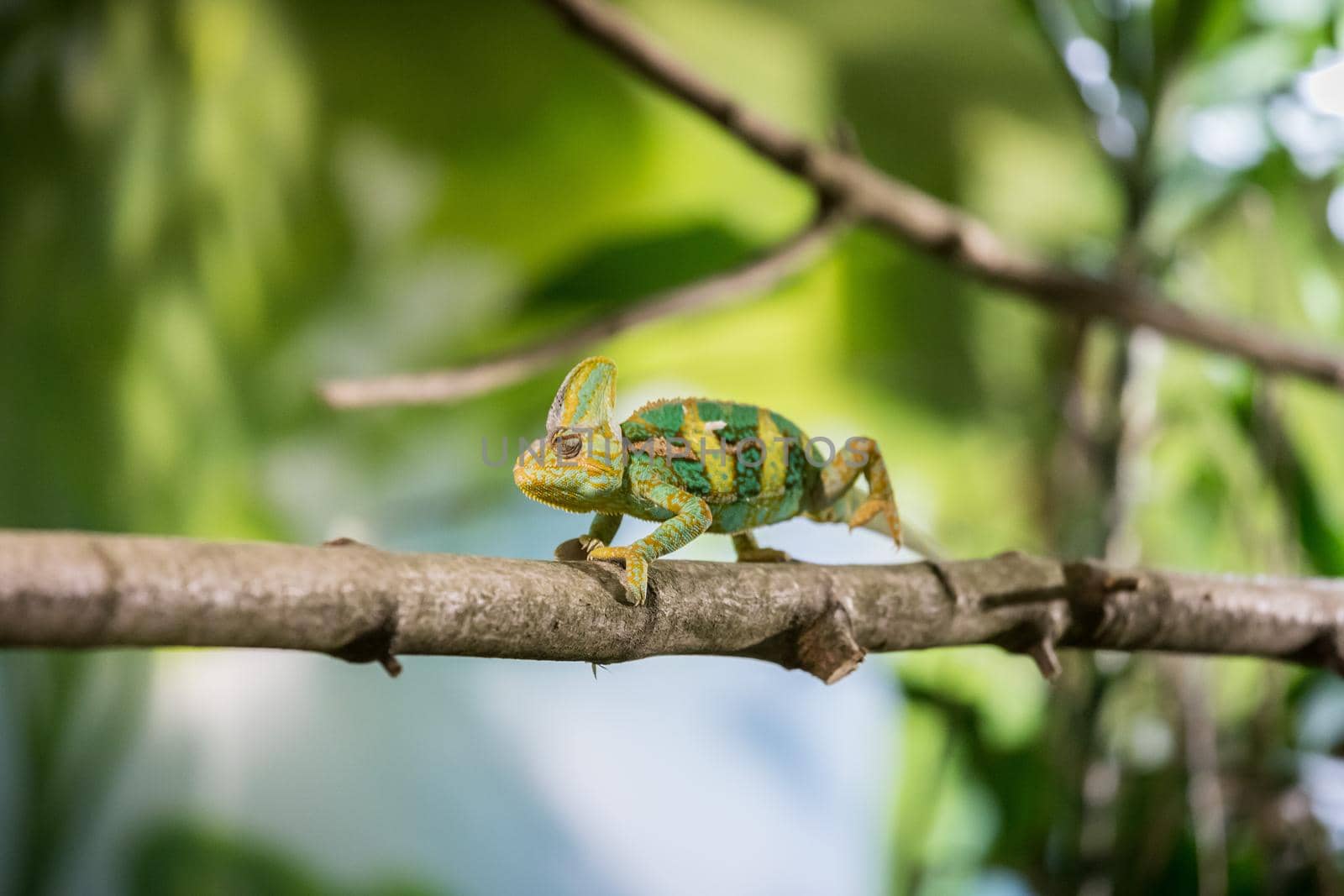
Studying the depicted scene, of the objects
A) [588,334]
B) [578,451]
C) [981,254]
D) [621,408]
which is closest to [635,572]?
[578,451]

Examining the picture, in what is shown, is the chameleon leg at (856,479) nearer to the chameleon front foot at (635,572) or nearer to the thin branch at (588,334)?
the chameleon front foot at (635,572)

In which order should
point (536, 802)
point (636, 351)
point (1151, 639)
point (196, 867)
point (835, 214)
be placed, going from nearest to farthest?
point (1151, 639) → point (835, 214) → point (196, 867) → point (536, 802) → point (636, 351)

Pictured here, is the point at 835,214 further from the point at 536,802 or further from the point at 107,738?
the point at 107,738

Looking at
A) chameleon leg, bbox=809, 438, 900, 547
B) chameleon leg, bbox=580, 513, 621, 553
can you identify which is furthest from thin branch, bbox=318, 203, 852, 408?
chameleon leg, bbox=809, 438, 900, 547

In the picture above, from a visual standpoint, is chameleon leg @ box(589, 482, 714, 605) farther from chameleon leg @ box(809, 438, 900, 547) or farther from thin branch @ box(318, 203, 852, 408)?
thin branch @ box(318, 203, 852, 408)

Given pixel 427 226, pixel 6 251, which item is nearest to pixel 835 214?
pixel 427 226

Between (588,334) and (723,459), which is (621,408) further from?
(723,459)
